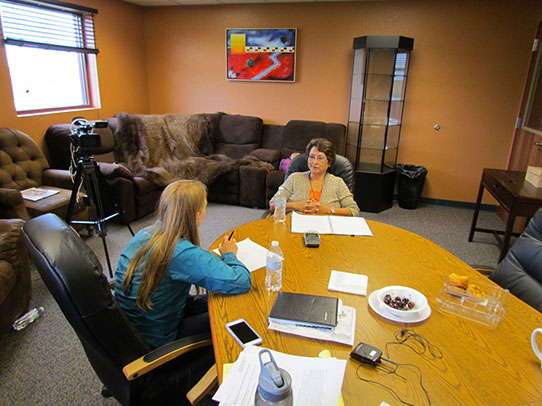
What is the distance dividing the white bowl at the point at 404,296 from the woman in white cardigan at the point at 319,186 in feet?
3.50

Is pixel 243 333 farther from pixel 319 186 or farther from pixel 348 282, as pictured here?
pixel 319 186

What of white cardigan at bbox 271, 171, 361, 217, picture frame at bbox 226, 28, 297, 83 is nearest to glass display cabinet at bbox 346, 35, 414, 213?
picture frame at bbox 226, 28, 297, 83

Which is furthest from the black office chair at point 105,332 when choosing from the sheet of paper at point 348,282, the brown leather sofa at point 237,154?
the brown leather sofa at point 237,154

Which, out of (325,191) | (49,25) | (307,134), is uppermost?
(49,25)

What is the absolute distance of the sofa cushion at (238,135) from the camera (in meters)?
5.04

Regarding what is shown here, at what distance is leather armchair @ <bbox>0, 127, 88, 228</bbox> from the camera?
3.03 m

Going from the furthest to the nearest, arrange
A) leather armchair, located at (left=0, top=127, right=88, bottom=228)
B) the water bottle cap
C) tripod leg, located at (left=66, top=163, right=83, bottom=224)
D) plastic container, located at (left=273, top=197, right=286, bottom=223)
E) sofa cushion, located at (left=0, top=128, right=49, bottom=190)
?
sofa cushion, located at (left=0, top=128, right=49, bottom=190), leather armchair, located at (left=0, top=127, right=88, bottom=228), tripod leg, located at (left=66, top=163, right=83, bottom=224), plastic container, located at (left=273, top=197, right=286, bottom=223), the water bottle cap

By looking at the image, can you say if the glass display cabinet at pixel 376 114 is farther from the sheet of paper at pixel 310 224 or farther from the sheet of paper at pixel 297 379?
the sheet of paper at pixel 297 379

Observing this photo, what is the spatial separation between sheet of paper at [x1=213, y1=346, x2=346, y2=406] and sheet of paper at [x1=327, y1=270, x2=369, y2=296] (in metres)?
0.41

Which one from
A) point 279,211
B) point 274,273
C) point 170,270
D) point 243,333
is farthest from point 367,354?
point 279,211

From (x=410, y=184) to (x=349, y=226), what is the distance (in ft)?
9.09

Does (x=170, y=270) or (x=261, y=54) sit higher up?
(x=261, y=54)

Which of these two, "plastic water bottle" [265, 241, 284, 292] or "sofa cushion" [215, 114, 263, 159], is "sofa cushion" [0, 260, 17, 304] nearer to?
"plastic water bottle" [265, 241, 284, 292]

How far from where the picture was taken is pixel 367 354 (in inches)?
42.3
